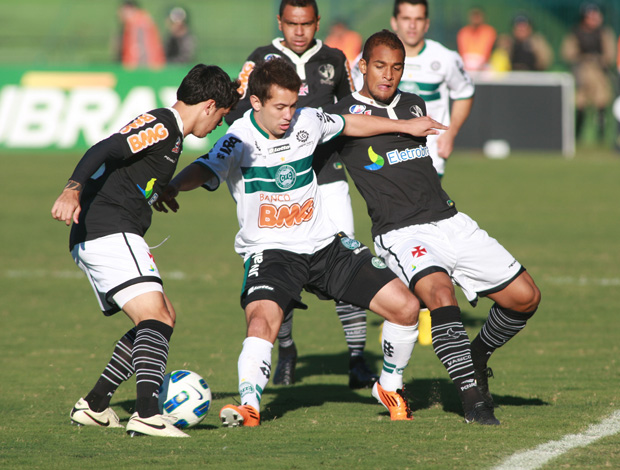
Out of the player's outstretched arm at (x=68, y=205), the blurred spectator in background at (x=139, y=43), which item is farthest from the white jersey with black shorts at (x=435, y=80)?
the blurred spectator in background at (x=139, y=43)

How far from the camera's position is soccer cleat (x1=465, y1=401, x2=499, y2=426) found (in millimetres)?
4857

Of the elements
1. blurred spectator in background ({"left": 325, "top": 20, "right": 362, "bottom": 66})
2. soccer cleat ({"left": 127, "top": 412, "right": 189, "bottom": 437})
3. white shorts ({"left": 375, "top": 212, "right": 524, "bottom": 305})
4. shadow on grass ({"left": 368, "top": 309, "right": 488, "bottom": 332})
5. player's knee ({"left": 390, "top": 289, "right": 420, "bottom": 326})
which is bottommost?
shadow on grass ({"left": 368, "top": 309, "right": 488, "bottom": 332})

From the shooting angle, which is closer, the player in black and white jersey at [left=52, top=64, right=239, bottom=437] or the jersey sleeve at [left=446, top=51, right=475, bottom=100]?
the player in black and white jersey at [left=52, top=64, right=239, bottom=437]

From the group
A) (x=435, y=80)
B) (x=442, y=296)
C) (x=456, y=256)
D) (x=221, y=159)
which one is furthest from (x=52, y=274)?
(x=442, y=296)

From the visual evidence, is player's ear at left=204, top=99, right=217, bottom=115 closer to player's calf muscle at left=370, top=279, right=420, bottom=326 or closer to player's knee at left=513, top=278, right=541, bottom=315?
player's calf muscle at left=370, top=279, right=420, bottom=326

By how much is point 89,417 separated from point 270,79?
82.6 inches

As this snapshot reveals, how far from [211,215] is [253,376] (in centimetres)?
948

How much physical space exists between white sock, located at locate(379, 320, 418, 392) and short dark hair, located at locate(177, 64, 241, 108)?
1560 mm

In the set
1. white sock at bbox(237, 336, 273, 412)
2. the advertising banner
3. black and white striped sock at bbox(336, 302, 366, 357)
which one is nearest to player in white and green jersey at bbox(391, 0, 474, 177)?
black and white striped sock at bbox(336, 302, 366, 357)

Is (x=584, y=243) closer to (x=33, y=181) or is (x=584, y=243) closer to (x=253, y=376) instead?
(x=253, y=376)

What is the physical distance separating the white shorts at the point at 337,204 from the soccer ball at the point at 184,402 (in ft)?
6.05

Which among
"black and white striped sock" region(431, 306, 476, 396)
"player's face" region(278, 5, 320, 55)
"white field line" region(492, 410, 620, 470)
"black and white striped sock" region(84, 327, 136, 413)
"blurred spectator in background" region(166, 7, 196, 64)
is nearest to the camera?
"white field line" region(492, 410, 620, 470)

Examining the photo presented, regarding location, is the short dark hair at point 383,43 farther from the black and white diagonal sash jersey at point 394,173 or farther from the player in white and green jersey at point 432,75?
the player in white and green jersey at point 432,75

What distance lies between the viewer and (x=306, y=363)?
6.99 m
